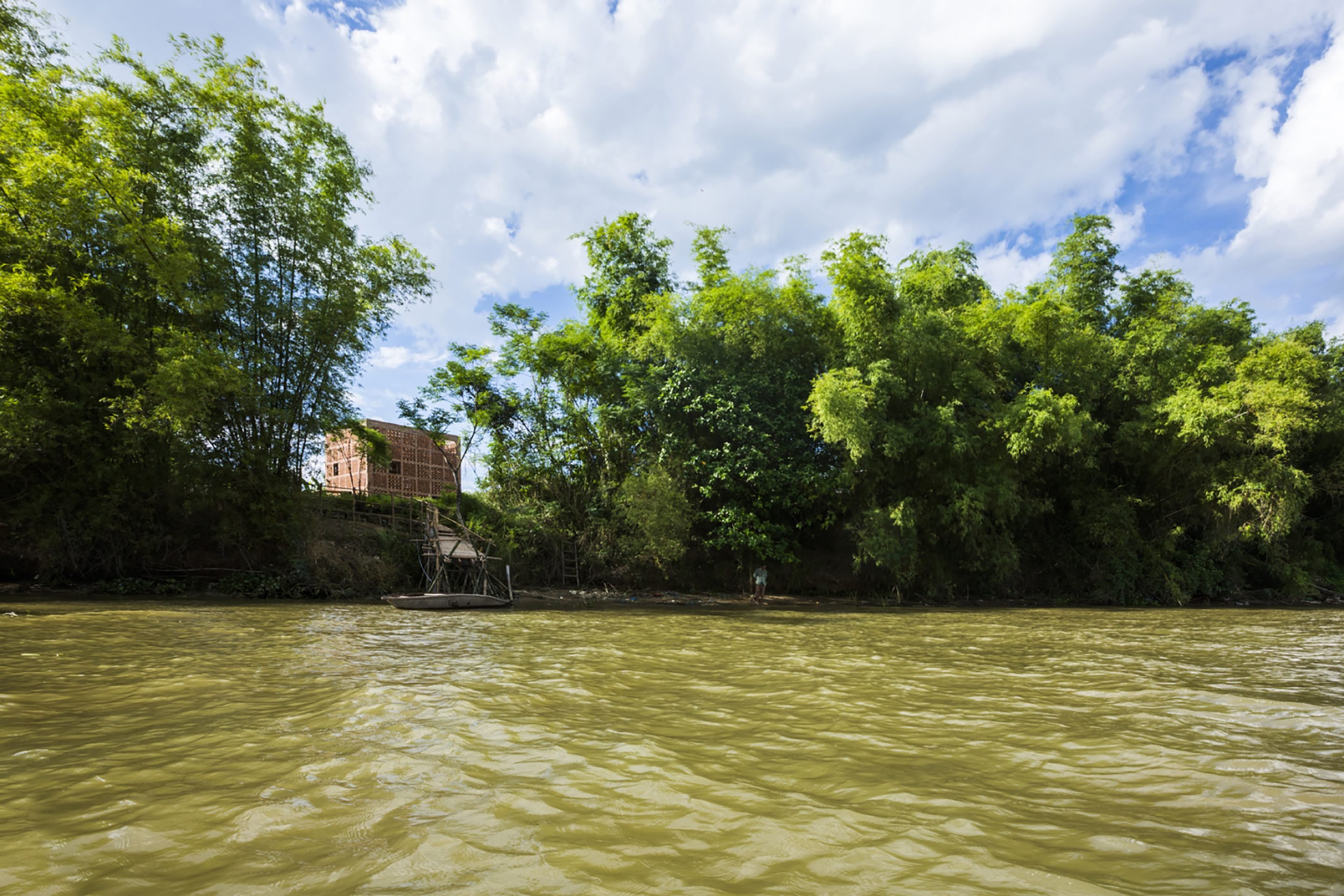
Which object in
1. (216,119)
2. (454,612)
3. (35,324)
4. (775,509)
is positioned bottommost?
(454,612)

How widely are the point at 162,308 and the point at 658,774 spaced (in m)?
17.8

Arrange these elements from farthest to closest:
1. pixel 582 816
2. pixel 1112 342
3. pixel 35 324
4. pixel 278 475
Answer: pixel 1112 342 → pixel 278 475 → pixel 35 324 → pixel 582 816

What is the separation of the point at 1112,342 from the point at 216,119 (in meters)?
25.2

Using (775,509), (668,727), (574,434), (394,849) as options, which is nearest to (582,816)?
(394,849)

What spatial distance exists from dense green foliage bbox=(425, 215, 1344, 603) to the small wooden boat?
4321 mm

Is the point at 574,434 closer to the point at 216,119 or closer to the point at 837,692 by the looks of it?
the point at 216,119

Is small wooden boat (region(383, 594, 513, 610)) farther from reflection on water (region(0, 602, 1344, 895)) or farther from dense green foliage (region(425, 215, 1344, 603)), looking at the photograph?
reflection on water (region(0, 602, 1344, 895))

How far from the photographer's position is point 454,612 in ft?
44.8

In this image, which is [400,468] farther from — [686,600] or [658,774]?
[658,774]

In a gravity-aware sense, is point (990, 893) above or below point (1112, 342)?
below

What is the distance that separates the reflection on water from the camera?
2.34 m

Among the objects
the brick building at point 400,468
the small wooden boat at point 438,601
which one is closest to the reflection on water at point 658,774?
the small wooden boat at point 438,601

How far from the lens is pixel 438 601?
13883 mm

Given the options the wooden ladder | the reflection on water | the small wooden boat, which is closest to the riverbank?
the wooden ladder
